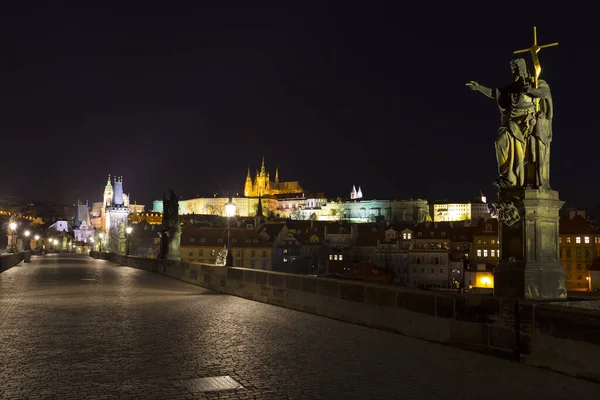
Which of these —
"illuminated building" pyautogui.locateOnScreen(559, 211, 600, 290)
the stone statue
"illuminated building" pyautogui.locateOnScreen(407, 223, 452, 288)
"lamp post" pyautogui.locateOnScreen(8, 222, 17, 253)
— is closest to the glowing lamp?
"illuminated building" pyautogui.locateOnScreen(559, 211, 600, 290)

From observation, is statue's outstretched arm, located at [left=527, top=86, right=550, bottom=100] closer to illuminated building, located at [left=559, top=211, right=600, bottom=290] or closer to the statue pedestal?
the statue pedestal

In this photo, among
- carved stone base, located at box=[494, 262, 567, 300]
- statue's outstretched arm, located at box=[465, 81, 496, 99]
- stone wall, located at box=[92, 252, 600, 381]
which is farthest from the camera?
statue's outstretched arm, located at box=[465, 81, 496, 99]

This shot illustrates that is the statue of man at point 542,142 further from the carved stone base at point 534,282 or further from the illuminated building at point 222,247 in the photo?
the illuminated building at point 222,247

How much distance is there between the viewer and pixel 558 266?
8.77 meters

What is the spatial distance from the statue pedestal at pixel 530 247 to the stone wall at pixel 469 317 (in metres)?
0.37

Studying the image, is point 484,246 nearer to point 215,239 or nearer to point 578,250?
point 578,250

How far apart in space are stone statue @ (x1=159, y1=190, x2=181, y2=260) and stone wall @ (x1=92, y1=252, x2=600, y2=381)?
1676 cm

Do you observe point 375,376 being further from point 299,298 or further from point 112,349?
point 299,298

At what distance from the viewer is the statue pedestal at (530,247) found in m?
8.59

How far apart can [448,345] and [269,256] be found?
305ft

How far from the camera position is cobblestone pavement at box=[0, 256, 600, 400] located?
6750 mm

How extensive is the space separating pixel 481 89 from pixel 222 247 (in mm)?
82204

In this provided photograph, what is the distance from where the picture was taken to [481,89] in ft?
30.8

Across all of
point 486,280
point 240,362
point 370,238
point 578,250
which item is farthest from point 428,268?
point 240,362
